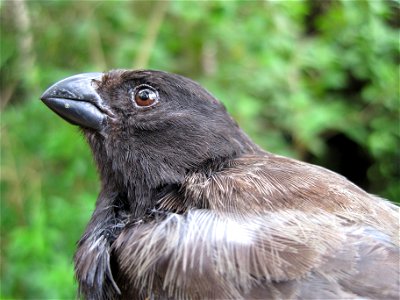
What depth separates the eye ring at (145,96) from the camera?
254 centimetres

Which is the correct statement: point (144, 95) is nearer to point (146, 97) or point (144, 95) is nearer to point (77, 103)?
point (146, 97)

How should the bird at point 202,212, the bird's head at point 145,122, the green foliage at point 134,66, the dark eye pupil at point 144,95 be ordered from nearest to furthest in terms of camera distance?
the bird at point 202,212
the bird's head at point 145,122
the dark eye pupil at point 144,95
the green foliage at point 134,66

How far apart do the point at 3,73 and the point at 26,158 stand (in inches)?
31.1

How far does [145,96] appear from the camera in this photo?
255 centimetres

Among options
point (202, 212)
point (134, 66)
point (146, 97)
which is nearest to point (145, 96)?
point (146, 97)

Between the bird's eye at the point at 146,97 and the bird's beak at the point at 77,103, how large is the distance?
14 centimetres

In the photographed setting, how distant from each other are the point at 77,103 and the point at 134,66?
1417 millimetres

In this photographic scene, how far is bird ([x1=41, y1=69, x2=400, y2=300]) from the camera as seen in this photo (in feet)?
6.12

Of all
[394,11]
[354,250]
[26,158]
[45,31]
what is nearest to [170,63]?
[45,31]

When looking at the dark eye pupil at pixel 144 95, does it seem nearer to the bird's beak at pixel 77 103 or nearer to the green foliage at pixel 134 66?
the bird's beak at pixel 77 103

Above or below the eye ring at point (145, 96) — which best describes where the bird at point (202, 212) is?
below

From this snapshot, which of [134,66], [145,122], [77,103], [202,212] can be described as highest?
[134,66]

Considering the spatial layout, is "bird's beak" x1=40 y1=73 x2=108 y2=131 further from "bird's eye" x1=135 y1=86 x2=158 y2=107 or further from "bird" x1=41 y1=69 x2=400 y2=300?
"bird's eye" x1=135 y1=86 x2=158 y2=107

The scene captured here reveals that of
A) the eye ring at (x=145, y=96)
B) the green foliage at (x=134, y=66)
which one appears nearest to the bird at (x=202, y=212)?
the eye ring at (x=145, y=96)
